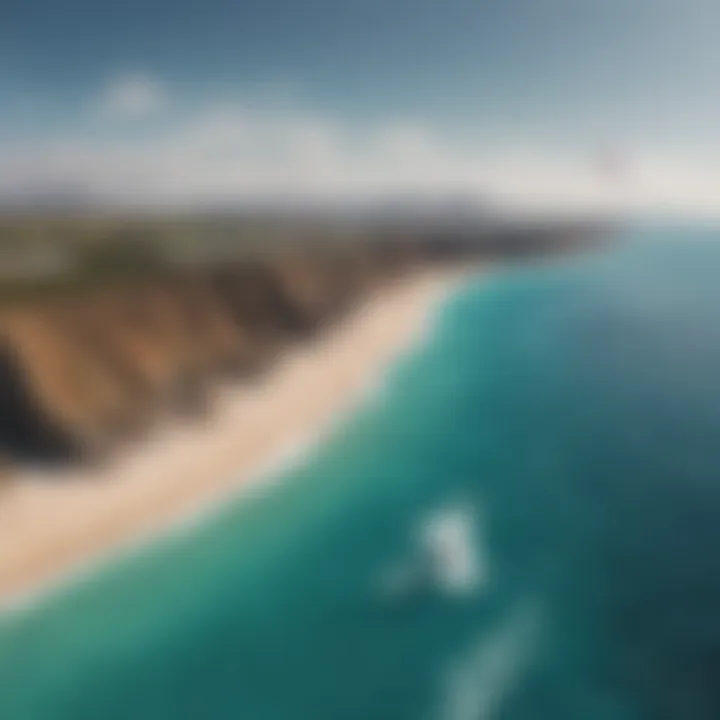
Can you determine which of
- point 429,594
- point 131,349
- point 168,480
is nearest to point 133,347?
point 131,349

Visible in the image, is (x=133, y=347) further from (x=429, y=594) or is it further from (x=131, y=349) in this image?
(x=429, y=594)

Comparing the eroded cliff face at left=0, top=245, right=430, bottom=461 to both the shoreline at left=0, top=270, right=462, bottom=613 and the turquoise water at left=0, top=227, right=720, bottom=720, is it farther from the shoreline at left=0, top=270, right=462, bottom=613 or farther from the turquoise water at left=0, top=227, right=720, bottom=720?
the turquoise water at left=0, top=227, right=720, bottom=720

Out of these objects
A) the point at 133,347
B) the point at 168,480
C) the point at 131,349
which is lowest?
the point at 168,480

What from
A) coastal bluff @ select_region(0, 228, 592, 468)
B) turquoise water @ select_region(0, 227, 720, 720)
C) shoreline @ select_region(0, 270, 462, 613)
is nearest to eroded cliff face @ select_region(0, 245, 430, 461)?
coastal bluff @ select_region(0, 228, 592, 468)

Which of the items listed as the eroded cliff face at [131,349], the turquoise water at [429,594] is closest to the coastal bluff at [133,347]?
the eroded cliff face at [131,349]

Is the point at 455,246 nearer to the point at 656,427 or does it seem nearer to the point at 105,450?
the point at 656,427

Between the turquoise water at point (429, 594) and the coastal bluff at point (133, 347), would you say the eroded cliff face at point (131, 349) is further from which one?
the turquoise water at point (429, 594)
